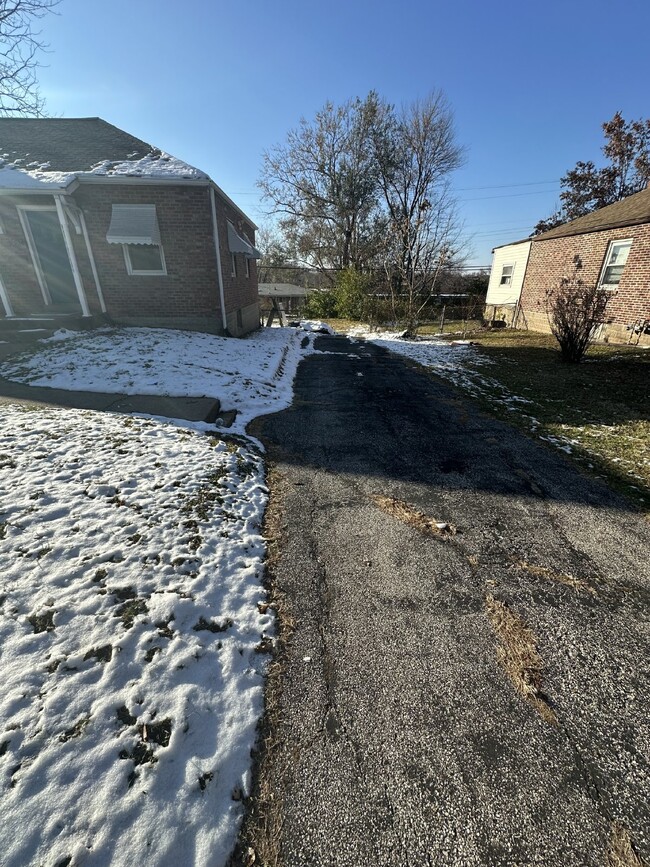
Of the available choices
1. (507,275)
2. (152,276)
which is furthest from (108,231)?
(507,275)

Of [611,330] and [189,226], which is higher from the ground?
[189,226]

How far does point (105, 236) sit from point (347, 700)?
461 inches

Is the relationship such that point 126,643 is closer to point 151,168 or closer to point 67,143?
point 151,168

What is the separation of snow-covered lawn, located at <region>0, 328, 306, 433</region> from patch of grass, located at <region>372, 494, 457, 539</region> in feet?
7.95

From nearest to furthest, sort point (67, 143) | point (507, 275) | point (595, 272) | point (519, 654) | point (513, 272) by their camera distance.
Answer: point (519, 654), point (67, 143), point (595, 272), point (513, 272), point (507, 275)

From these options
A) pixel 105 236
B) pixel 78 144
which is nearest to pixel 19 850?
pixel 105 236

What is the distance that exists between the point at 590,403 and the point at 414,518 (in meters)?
5.54

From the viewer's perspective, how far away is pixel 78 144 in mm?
10422

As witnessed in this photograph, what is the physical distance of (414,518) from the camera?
133 inches

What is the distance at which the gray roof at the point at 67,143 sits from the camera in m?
9.76

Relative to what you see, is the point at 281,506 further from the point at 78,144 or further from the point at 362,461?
the point at 78,144

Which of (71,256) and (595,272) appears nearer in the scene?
(71,256)

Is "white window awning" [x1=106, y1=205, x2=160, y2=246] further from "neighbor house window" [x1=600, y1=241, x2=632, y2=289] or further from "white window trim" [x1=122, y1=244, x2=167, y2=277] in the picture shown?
"neighbor house window" [x1=600, y1=241, x2=632, y2=289]

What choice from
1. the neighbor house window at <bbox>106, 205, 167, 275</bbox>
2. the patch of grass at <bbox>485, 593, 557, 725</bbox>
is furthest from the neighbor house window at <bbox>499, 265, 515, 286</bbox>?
the patch of grass at <bbox>485, 593, 557, 725</bbox>
